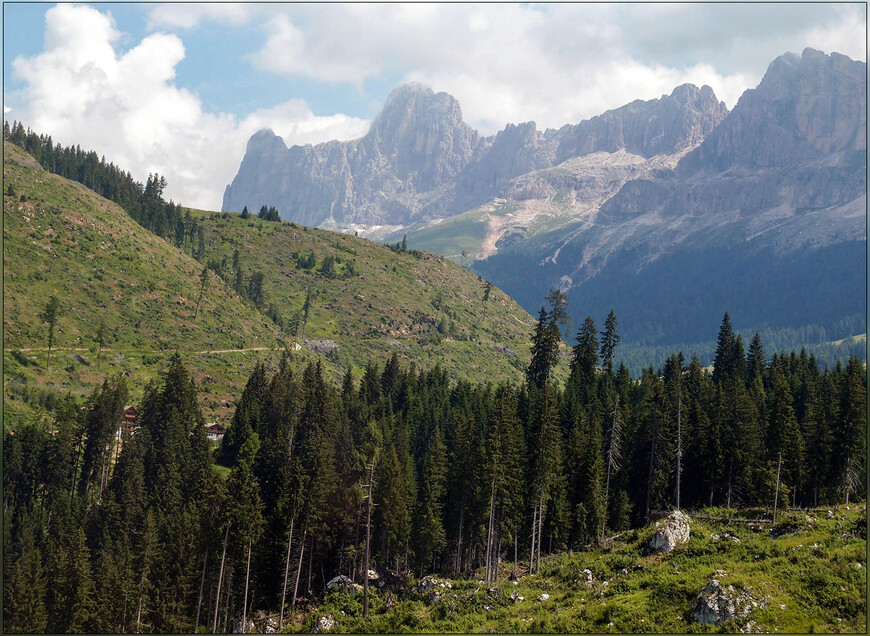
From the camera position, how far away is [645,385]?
398 feet

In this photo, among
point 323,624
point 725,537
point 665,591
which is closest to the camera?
point 665,591

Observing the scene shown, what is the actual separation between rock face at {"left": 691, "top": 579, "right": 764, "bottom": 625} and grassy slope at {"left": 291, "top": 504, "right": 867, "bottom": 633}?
0.49m

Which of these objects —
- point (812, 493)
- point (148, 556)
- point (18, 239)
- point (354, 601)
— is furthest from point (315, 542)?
point (18, 239)

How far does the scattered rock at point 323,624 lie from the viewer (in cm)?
6810

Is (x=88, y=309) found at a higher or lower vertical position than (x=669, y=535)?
higher

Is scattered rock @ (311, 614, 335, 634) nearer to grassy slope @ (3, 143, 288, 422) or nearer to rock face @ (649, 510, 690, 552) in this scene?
rock face @ (649, 510, 690, 552)

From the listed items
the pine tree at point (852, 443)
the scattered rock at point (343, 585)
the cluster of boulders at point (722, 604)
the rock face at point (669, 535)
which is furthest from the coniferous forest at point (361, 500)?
the cluster of boulders at point (722, 604)

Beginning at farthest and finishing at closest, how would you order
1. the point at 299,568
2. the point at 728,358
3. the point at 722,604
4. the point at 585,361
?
the point at 728,358
the point at 585,361
the point at 299,568
the point at 722,604

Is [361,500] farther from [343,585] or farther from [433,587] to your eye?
[343,585]

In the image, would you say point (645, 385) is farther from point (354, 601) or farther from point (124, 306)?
point (124, 306)

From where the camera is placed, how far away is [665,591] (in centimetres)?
5612

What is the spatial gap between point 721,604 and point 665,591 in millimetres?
5950

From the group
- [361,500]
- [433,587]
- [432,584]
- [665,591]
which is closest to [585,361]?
[432,584]

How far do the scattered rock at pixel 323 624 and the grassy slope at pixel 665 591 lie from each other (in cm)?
91
